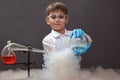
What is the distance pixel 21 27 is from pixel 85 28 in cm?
28

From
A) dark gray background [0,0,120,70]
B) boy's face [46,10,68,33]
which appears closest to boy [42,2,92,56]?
boy's face [46,10,68,33]

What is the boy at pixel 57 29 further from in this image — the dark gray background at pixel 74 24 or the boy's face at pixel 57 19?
the dark gray background at pixel 74 24

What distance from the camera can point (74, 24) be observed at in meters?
1.41

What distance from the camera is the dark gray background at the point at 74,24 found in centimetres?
139

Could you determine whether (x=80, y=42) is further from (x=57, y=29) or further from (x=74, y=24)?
(x=74, y=24)

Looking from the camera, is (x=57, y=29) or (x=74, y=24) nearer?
(x=57, y=29)

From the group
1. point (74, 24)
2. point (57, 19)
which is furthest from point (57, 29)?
point (74, 24)

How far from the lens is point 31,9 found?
1.39 meters

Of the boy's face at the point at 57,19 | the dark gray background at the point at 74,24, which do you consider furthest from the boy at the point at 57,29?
the dark gray background at the point at 74,24

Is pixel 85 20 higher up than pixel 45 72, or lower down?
higher up

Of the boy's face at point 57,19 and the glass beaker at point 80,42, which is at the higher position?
the boy's face at point 57,19

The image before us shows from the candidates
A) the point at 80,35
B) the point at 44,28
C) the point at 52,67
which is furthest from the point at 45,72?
the point at 44,28

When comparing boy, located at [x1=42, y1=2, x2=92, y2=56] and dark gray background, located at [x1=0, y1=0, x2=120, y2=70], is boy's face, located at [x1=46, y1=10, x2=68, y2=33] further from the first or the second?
dark gray background, located at [x1=0, y1=0, x2=120, y2=70]

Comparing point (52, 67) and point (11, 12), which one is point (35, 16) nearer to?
point (11, 12)
